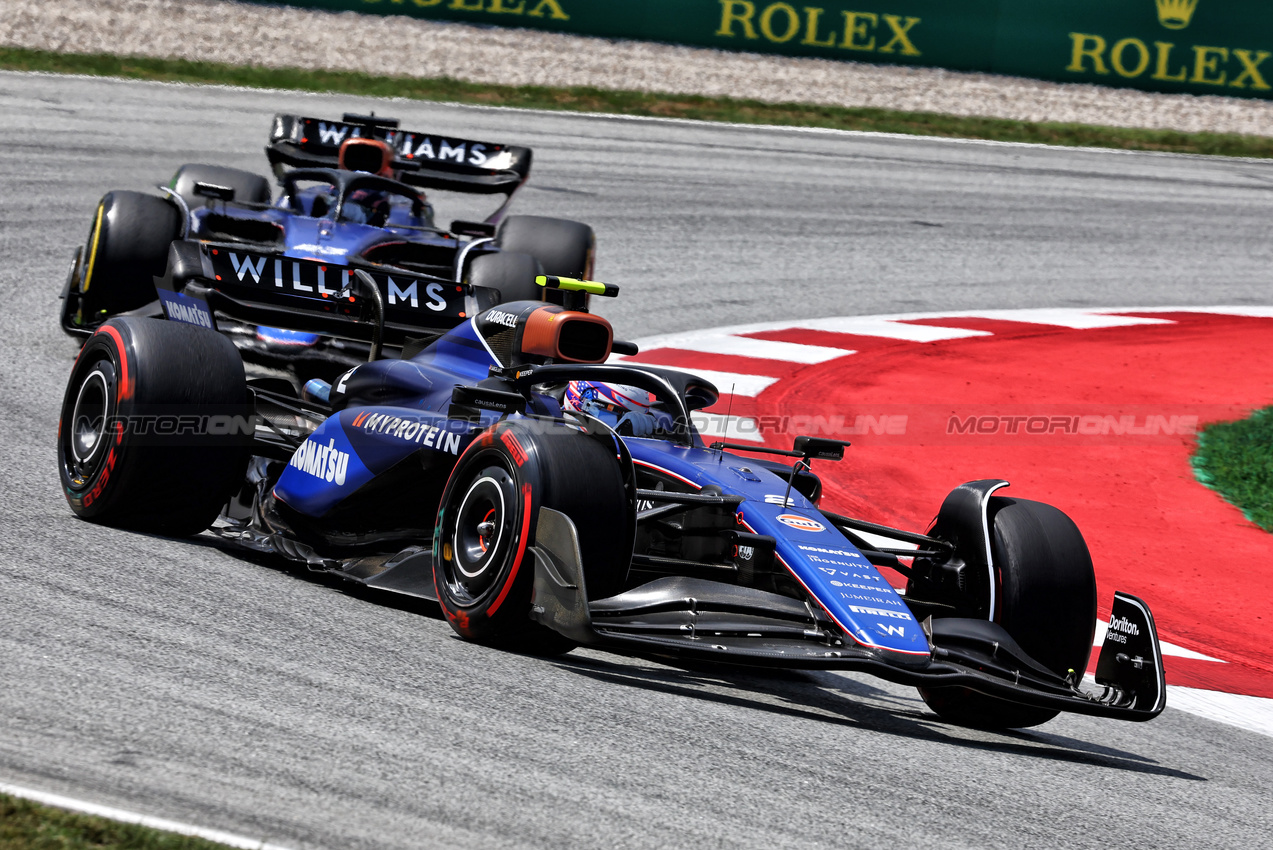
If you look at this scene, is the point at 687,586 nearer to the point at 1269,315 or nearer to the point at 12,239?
the point at 12,239

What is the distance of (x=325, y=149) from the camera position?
1228 centimetres

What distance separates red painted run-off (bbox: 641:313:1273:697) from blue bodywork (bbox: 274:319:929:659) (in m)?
2.21

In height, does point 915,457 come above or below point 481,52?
below

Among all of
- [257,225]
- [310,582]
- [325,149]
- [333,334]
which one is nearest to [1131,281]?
[325,149]

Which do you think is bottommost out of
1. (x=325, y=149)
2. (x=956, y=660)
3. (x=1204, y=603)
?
(x=1204, y=603)

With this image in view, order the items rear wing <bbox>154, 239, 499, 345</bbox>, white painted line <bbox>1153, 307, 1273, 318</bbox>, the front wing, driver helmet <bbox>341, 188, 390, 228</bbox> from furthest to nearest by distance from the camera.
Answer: white painted line <bbox>1153, 307, 1273, 318</bbox> < driver helmet <bbox>341, 188, 390, 228</bbox> < rear wing <bbox>154, 239, 499, 345</bbox> < the front wing

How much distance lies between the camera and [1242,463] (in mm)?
9719

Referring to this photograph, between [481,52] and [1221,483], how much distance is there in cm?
1375

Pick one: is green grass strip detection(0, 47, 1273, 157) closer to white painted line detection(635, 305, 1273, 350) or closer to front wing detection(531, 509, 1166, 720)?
white painted line detection(635, 305, 1273, 350)

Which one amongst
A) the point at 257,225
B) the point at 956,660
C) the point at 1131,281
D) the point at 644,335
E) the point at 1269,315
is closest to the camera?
the point at 956,660

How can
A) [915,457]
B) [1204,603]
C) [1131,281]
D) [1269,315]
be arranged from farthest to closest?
1. [1131,281]
2. [1269,315]
3. [915,457]
4. [1204,603]

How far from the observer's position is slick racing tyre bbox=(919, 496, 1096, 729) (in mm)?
5359

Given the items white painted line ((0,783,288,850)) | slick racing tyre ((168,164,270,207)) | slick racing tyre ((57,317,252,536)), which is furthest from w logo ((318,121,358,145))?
white painted line ((0,783,288,850))

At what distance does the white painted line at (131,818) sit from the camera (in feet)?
10.8
